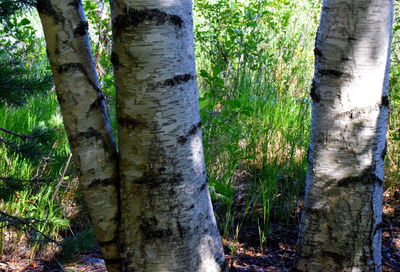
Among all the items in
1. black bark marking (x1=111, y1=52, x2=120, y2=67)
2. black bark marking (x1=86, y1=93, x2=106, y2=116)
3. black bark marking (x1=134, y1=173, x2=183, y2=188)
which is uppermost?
black bark marking (x1=111, y1=52, x2=120, y2=67)

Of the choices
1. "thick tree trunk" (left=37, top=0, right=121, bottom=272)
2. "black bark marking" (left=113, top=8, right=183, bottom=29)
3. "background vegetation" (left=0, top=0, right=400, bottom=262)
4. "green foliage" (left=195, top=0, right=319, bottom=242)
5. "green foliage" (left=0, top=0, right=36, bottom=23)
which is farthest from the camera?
"green foliage" (left=195, top=0, right=319, bottom=242)

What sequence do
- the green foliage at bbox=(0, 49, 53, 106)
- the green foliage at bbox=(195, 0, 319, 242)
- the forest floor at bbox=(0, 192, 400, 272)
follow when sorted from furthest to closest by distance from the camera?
the green foliage at bbox=(195, 0, 319, 242) → the forest floor at bbox=(0, 192, 400, 272) → the green foliage at bbox=(0, 49, 53, 106)

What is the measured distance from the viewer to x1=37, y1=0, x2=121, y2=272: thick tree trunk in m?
1.26

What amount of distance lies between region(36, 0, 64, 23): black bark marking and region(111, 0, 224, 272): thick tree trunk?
16 cm

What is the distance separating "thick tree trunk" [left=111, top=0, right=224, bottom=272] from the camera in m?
1.17

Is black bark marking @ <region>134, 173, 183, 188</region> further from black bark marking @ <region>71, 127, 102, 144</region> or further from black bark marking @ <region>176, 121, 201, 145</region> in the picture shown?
black bark marking @ <region>71, 127, 102, 144</region>

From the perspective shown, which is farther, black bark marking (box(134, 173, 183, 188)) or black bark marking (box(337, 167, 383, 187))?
black bark marking (box(337, 167, 383, 187))

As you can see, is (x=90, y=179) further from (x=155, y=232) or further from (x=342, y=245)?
(x=342, y=245)

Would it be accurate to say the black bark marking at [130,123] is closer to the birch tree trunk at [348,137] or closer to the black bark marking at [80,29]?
the black bark marking at [80,29]

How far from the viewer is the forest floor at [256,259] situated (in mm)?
2494

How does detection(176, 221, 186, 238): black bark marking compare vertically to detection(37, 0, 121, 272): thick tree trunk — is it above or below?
below

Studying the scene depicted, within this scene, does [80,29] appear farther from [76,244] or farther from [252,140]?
[252,140]

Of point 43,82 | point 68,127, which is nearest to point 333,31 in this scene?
point 68,127

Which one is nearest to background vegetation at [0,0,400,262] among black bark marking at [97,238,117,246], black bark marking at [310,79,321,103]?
black bark marking at [97,238,117,246]
